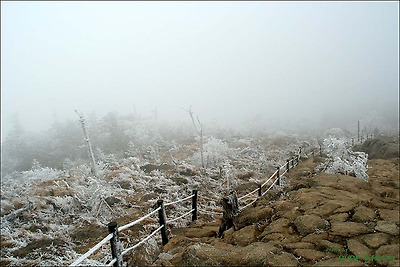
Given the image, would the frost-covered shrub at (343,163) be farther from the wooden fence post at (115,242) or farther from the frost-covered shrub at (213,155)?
the wooden fence post at (115,242)

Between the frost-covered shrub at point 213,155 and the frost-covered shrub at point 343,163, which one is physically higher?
the frost-covered shrub at point 343,163

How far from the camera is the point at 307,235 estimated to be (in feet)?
17.4

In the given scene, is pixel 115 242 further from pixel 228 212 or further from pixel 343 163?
pixel 343 163

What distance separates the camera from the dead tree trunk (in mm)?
6535

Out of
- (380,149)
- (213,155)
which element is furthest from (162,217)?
(380,149)

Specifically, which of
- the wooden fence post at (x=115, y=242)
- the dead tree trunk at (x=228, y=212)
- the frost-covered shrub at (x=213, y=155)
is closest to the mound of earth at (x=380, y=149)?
the frost-covered shrub at (x=213, y=155)

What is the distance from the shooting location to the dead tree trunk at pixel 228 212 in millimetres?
6535

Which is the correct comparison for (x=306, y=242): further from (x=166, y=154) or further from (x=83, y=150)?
(x=83, y=150)

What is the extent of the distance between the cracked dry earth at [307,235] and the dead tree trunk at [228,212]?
215 mm

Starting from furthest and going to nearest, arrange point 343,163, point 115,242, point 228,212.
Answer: point 343,163 → point 228,212 → point 115,242

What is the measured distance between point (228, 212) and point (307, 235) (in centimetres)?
218

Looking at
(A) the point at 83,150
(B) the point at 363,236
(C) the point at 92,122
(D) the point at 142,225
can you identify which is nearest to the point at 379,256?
(B) the point at 363,236

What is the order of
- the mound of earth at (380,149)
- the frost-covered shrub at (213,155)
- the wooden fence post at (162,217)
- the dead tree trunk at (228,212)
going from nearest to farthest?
the wooden fence post at (162,217), the dead tree trunk at (228,212), the mound of earth at (380,149), the frost-covered shrub at (213,155)

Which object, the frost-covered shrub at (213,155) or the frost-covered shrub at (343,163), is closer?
the frost-covered shrub at (343,163)
